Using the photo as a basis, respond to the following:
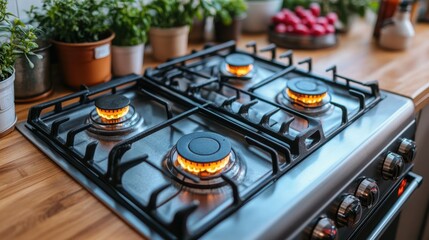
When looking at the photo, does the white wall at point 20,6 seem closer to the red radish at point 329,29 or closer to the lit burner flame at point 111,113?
the lit burner flame at point 111,113

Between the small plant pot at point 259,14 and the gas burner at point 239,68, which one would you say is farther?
the small plant pot at point 259,14

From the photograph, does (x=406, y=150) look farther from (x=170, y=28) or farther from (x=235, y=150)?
(x=170, y=28)

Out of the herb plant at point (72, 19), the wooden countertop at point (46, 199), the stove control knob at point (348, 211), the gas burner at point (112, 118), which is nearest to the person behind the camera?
the wooden countertop at point (46, 199)

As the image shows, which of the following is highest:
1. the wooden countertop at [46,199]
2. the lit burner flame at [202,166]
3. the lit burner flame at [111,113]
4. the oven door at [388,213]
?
the lit burner flame at [202,166]

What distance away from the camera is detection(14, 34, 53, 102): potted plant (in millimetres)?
954

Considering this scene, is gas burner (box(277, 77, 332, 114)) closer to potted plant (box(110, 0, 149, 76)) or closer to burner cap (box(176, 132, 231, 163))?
burner cap (box(176, 132, 231, 163))

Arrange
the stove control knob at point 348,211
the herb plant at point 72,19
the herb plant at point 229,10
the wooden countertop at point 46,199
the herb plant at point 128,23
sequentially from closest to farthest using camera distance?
the wooden countertop at point 46,199 → the stove control knob at point 348,211 → the herb plant at point 72,19 → the herb plant at point 128,23 → the herb plant at point 229,10

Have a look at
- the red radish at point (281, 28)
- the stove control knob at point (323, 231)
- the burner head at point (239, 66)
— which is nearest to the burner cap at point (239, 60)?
the burner head at point (239, 66)

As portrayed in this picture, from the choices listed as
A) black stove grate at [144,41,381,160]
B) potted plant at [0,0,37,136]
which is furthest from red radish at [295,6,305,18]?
potted plant at [0,0,37,136]

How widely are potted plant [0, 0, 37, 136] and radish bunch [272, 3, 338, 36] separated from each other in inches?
34.5

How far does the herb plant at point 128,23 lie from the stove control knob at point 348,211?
2.27 ft

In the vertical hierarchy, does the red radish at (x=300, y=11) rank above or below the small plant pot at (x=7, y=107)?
above

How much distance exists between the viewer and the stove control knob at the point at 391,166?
90cm

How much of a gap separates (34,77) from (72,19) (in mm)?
164
